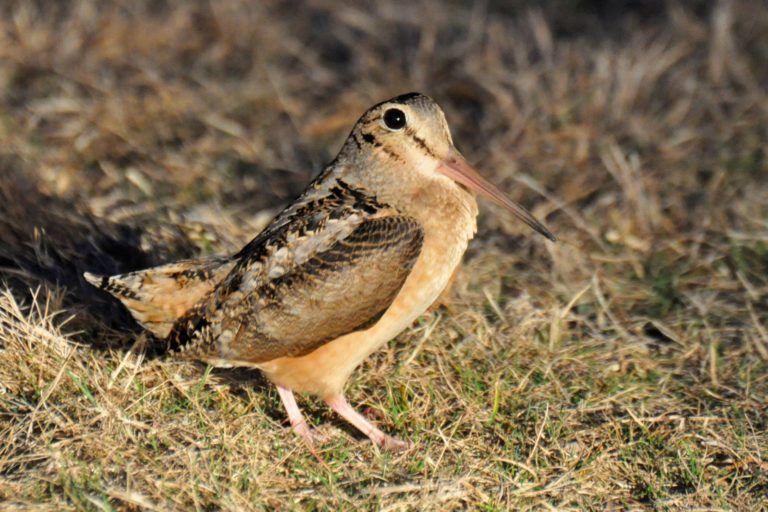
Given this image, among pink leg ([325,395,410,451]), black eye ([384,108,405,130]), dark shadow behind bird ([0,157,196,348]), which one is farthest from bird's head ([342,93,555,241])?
dark shadow behind bird ([0,157,196,348])

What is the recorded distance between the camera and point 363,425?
13.3ft

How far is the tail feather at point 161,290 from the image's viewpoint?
401 cm

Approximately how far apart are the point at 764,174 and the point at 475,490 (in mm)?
3212

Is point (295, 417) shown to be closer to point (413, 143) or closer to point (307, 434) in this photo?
point (307, 434)

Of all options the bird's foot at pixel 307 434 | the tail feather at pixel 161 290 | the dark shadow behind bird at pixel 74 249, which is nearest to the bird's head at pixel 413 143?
the tail feather at pixel 161 290

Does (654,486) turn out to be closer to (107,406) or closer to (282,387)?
(282,387)

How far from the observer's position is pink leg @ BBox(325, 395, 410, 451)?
3.99m

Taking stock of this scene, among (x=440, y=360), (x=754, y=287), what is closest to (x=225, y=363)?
(x=440, y=360)

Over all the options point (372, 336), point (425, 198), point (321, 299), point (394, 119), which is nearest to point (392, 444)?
point (372, 336)

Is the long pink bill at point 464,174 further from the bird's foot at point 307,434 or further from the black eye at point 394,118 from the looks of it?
the bird's foot at point 307,434

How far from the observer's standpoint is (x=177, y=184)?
5.96 meters

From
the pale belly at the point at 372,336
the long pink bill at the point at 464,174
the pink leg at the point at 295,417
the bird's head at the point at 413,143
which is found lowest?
the pink leg at the point at 295,417

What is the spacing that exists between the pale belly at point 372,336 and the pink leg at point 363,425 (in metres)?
0.10

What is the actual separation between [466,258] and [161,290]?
194 cm
